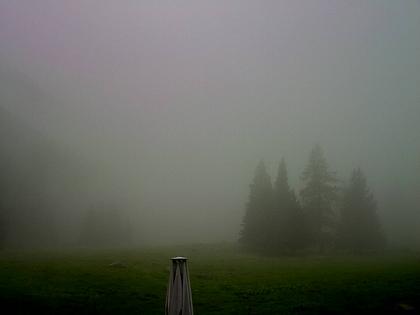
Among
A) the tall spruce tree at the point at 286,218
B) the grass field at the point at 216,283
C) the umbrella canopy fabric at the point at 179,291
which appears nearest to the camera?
the umbrella canopy fabric at the point at 179,291

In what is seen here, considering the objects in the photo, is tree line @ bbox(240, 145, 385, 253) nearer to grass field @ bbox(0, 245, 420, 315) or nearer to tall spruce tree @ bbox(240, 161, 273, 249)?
tall spruce tree @ bbox(240, 161, 273, 249)

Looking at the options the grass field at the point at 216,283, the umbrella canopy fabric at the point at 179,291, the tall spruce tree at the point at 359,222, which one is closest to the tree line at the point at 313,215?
the tall spruce tree at the point at 359,222

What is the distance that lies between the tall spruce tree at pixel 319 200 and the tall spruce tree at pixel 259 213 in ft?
2.11

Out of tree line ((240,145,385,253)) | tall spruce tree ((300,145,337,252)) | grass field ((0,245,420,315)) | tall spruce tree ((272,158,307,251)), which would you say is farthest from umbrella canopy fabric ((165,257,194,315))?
tall spruce tree ((300,145,337,252))

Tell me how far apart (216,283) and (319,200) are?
2386 millimetres

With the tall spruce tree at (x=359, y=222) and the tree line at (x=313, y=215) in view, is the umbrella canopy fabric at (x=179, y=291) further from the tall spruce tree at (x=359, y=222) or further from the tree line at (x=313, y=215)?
the tall spruce tree at (x=359, y=222)

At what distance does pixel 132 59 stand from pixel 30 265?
14.2 feet

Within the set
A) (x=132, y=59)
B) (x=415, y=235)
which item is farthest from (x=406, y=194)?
(x=132, y=59)

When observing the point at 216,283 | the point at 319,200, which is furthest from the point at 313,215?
the point at 216,283

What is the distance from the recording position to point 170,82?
8.84 m

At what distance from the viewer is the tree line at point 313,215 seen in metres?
7.60

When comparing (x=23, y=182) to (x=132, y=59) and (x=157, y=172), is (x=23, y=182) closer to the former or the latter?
(x=157, y=172)

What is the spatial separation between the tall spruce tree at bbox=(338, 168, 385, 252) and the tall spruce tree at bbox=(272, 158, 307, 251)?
72 centimetres

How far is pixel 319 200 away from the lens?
7.85m
